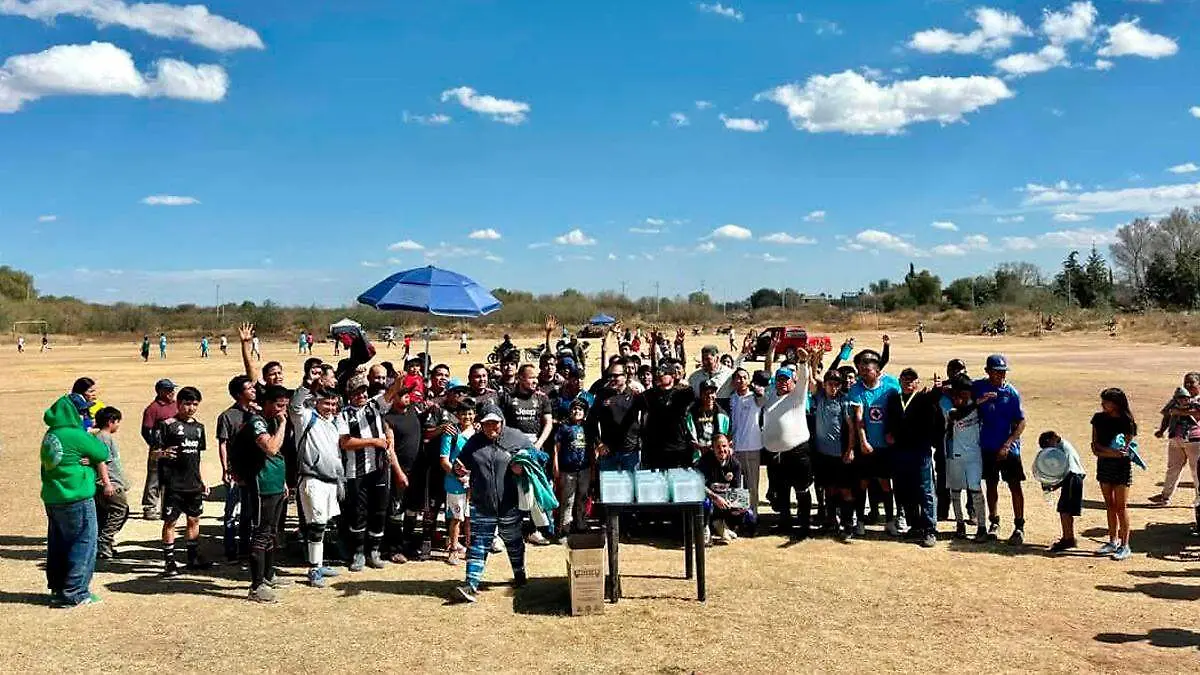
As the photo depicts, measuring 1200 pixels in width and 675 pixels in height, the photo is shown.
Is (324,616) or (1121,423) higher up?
(1121,423)

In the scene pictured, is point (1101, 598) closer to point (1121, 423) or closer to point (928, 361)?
point (1121, 423)

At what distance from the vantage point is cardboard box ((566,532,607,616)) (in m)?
6.44

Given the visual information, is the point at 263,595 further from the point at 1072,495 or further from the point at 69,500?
the point at 1072,495

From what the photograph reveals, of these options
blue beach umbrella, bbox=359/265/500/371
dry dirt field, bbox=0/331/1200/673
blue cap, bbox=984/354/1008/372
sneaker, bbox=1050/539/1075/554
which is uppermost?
blue beach umbrella, bbox=359/265/500/371

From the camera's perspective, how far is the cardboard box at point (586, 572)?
6441mm

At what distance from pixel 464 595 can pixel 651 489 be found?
5.91 feet

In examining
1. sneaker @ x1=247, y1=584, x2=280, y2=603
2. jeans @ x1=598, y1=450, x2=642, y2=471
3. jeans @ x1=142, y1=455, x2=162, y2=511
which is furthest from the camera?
jeans @ x1=142, y1=455, x2=162, y2=511

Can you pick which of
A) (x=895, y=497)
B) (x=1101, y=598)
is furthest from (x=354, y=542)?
(x=1101, y=598)

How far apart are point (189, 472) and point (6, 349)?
65.4 metres

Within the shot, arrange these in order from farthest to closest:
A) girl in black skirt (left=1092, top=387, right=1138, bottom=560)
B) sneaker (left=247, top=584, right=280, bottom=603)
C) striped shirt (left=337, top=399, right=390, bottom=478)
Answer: girl in black skirt (left=1092, top=387, right=1138, bottom=560) → striped shirt (left=337, top=399, right=390, bottom=478) → sneaker (left=247, top=584, right=280, bottom=603)

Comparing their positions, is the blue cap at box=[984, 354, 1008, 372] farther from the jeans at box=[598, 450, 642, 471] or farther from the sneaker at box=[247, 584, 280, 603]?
the sneaker at box=[247, 584, 280, 603]

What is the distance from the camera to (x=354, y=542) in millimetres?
7781

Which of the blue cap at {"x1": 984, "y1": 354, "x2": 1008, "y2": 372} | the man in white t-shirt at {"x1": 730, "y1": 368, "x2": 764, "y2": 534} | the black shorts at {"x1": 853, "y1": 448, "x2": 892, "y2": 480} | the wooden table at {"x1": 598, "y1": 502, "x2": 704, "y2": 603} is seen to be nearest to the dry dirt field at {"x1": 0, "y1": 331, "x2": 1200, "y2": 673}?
the wooden table at {"x1": 598, "y1": 502, "x2": 704, "y2": 603}

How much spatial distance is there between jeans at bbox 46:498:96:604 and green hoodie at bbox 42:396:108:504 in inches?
4.0
